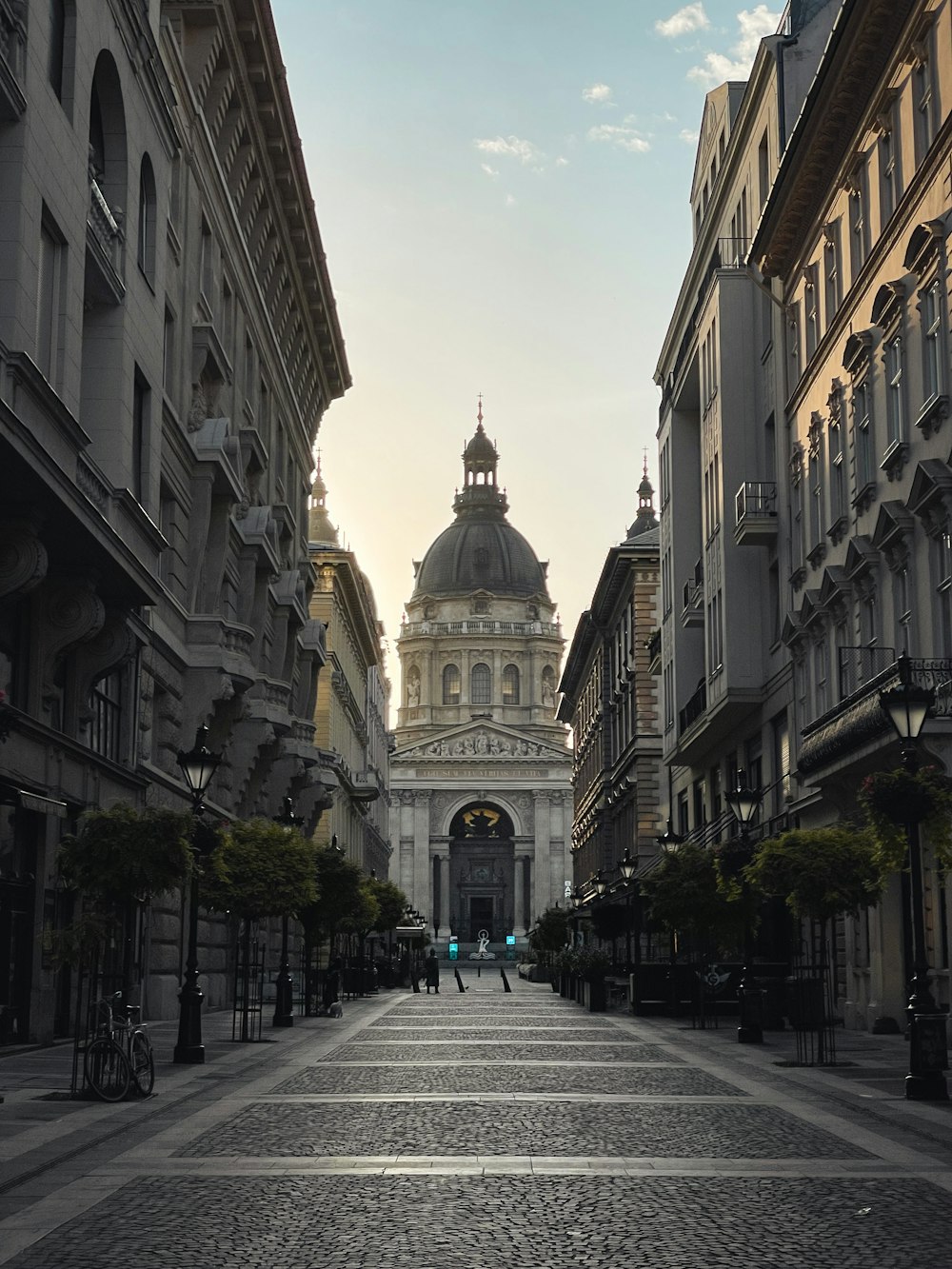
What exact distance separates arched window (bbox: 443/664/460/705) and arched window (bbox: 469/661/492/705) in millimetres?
1591

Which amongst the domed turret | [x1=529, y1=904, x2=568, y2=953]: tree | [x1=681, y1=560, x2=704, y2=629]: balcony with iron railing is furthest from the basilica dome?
[x1=681, y1=560, x2=704, y2=629]: balcony with iron railing

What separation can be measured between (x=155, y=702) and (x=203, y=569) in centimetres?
458

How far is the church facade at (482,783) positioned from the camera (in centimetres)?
15675

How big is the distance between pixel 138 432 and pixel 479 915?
436ft

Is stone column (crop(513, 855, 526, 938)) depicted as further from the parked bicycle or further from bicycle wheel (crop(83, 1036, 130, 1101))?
bicycle wheel (crop(83, 1036, 130, 1101))

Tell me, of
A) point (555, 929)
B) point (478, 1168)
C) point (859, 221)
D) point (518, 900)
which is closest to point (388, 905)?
point (555, 929)

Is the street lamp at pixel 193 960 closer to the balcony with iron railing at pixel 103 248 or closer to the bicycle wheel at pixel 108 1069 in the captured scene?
the bicycle wheel at pixel 108 1069

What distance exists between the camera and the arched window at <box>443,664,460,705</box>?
17562 centimetres

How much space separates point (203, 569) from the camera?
37438 mm

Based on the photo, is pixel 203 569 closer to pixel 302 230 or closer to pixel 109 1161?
pixel 302 230

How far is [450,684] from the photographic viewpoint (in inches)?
6954

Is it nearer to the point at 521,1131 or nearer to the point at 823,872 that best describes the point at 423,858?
the point at 823,872

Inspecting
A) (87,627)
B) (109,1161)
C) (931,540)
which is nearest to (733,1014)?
(931,540)

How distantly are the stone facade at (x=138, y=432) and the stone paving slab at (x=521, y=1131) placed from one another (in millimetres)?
4113
